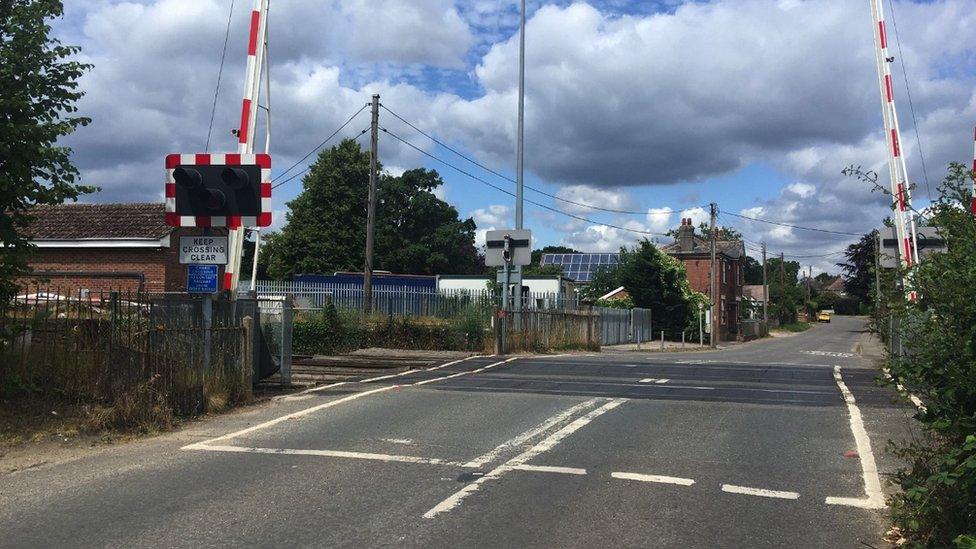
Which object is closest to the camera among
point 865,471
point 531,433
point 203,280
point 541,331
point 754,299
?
point 865,471

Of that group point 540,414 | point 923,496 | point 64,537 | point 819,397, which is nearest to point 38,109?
point 64,537

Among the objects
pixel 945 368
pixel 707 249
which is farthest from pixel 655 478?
pixel 707 249

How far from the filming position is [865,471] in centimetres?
Result: 717

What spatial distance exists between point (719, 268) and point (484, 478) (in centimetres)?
5884

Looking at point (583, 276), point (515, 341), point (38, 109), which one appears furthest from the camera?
point (583, 276)

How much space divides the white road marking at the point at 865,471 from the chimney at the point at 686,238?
55.9 m

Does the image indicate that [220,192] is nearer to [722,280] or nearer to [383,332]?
[383,332]

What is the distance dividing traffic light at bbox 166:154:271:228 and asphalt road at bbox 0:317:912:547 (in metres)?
2.56

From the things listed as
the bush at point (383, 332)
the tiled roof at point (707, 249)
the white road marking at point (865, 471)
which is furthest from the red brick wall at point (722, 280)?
the white road marking at point (865, 471)

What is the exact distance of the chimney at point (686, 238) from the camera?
65.7m

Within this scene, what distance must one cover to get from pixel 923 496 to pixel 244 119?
33.8 feet

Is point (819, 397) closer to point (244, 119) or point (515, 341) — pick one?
point (244, 119)

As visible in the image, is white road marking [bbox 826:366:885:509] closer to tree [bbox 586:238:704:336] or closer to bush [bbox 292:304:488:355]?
bush [bbox 292:304:488:355]

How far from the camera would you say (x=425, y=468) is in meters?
7.02
